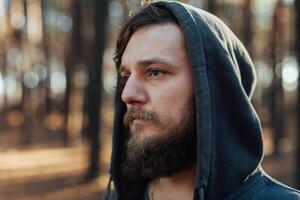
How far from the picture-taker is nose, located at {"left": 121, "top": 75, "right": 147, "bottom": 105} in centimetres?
239

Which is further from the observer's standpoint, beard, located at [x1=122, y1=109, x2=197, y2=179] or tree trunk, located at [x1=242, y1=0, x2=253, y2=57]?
tree trunk, located at [x1=242, y1=0, x2=253, y2=57]

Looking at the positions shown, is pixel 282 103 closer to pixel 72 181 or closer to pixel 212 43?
pixel 72 181

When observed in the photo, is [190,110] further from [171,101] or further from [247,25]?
[247,25]

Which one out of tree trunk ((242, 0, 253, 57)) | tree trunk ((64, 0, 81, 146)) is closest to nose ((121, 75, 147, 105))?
tree trunk ((242, 0, 253, 57))

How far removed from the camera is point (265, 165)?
19734 millimetres

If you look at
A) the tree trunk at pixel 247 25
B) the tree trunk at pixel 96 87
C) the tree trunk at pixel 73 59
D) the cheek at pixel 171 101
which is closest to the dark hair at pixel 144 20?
the cheek at pixel 171 101

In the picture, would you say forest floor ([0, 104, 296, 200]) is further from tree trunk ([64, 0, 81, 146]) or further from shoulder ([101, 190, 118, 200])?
shoulder ([101, 190, 118, 200])

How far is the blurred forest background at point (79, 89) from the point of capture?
590 inches

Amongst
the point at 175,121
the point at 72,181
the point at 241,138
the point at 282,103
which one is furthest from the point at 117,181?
the point at 282,103

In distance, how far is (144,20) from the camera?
2.53 meters

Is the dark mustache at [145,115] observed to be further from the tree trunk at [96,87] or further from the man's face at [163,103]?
the tree trunk at [96,87]

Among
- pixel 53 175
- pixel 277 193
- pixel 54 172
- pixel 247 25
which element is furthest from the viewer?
pixel 247 25

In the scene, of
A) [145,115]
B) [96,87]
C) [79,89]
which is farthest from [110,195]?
[79,89]

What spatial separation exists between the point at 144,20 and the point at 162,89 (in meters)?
0.37
